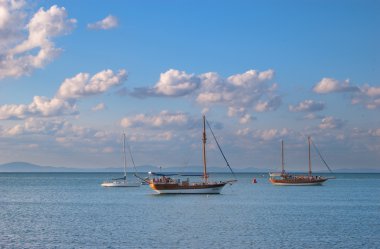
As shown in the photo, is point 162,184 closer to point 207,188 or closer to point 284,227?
point 207,188

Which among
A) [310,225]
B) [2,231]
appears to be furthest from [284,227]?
[2,231]

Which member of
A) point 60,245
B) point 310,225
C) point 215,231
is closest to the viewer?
point 60,245

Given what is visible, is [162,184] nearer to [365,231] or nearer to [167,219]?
[167,219]

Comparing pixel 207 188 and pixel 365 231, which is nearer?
pixel 365 231

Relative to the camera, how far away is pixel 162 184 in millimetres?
114625

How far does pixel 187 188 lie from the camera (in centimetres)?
11300

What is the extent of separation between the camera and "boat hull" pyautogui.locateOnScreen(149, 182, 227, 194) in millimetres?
112938

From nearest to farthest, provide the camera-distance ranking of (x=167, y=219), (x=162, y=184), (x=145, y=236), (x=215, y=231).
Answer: (x=145, y=236), (x=215, y=231), (x=167, y=219), (x=162, y=184)

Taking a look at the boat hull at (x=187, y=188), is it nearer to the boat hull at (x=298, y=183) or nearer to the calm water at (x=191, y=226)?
the calm water at (x=191, y=226)

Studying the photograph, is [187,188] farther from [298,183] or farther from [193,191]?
[298,183]

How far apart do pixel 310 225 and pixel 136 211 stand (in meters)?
27.2

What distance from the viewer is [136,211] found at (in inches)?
3314

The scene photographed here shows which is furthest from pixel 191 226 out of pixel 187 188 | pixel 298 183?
pixel 298 183

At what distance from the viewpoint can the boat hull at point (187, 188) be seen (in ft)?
371
